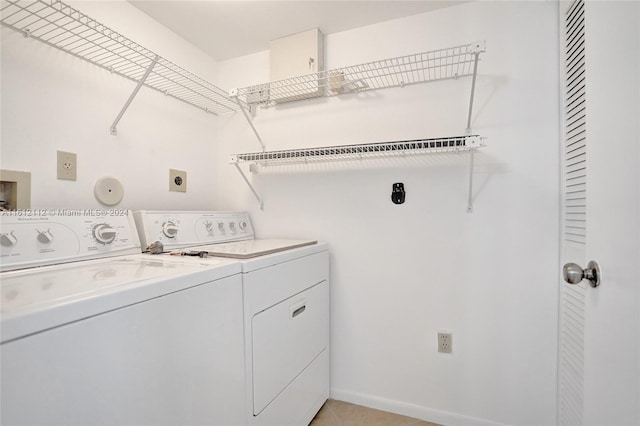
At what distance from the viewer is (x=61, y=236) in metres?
1.11

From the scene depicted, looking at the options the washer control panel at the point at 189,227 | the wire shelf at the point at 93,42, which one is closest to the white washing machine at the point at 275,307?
the washer control panel at the point at 189,227

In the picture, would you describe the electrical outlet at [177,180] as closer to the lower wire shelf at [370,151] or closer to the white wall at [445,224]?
the lower wire shelf at [370,151]

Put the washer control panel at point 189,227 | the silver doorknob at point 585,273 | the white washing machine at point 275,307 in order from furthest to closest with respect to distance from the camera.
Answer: the washer control panel at point 189,227
the white washing machine at point 275,307
the silver doorknob at point 585,273

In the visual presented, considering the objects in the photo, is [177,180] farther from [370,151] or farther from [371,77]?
[371,77]

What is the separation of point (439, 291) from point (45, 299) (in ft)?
5.29

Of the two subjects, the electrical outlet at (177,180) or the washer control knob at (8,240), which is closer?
the washer control knob at (8,240)

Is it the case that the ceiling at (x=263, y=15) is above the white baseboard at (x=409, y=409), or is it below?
above

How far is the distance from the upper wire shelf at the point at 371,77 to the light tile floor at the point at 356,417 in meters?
1.83

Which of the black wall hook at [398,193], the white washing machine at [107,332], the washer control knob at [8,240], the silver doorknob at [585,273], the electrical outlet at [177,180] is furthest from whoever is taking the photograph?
the electrical outlet at [177,180]

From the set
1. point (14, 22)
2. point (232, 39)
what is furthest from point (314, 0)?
point (14, 22)

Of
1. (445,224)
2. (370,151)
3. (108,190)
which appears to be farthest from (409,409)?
(108,190)

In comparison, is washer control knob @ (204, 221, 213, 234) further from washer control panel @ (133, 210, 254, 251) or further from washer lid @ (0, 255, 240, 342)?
washer lid @ (0, 255, 240, 342)

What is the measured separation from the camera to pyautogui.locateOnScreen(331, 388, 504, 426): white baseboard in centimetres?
157

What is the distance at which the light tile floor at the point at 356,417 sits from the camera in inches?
63.8
